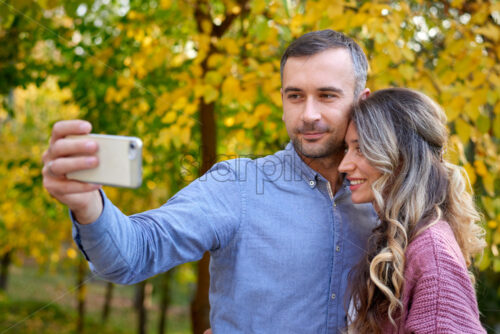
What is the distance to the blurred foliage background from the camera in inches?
101

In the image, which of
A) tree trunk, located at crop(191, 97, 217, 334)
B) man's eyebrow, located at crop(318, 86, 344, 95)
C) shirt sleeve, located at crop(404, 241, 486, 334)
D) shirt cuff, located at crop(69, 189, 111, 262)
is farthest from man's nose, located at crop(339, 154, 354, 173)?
tree trunk, located at crop(191, 97, 217, 334)

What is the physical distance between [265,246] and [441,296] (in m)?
0.61

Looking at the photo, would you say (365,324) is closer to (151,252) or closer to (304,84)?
(151,252)

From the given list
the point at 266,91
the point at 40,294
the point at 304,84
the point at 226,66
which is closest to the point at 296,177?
the point at 304,84

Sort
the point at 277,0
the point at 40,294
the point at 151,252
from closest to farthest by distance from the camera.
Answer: the point at 151,252 < the point at 277,0 < the point at 40,294

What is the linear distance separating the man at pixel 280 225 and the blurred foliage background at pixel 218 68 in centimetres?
54

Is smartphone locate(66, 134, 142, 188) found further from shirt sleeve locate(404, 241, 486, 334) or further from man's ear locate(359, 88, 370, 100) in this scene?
man's ear locate(359, 88, 370, 100)

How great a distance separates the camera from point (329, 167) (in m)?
1.97

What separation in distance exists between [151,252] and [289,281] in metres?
0.56

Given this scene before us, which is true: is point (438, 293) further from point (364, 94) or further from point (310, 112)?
point (364, 94)

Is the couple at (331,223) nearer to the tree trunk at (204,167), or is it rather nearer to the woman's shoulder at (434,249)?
the woman's shoulder at (434,249)

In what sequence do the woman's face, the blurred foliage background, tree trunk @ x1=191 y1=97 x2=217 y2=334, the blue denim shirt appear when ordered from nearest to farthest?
1. the blue denim shirt
2. the woman's face
3. the blurred foliage background
4. tree trunk @ x1=191 y1=97 x2=217 y2=334

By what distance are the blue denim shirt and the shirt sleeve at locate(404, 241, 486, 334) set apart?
12.3 inches

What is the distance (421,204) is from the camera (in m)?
1.73
